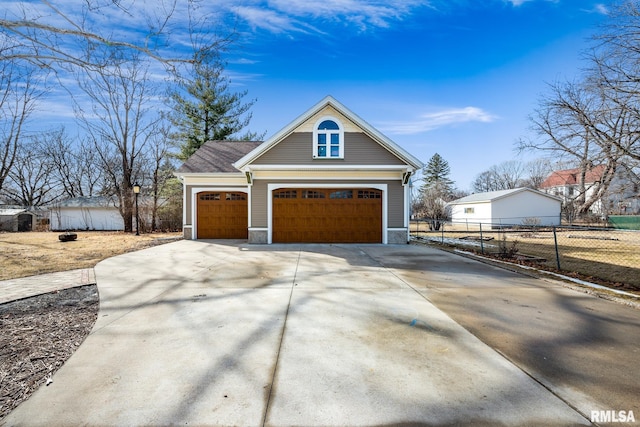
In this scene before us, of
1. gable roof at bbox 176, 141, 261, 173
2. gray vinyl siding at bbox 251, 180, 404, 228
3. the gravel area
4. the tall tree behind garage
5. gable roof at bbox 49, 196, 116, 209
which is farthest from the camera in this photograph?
gable roof at bbox 49, 196, 116, 209

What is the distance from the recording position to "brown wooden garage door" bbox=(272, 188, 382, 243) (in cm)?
1224

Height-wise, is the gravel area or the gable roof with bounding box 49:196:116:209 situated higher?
the gable roof with bounding box 49:196:116:209

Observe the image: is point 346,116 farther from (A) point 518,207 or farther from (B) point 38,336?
(A) point 518,207

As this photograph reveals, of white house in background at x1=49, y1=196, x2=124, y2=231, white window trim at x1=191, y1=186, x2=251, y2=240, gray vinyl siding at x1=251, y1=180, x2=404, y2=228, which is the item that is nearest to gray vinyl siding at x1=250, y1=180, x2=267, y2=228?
gray vinyl siding at x1=251, y1=180, x2=404, y2=228

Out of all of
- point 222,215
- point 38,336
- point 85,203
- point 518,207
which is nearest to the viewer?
point 38,336

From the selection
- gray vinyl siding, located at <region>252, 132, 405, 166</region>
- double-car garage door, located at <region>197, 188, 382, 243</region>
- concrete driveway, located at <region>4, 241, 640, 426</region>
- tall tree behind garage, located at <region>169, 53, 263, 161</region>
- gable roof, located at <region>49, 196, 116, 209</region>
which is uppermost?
tall tree behind garage, located at <region>169, 53, 263, 161</region>

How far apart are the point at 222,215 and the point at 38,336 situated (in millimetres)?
11000

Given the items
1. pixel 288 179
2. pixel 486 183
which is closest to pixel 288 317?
pixel 288 179

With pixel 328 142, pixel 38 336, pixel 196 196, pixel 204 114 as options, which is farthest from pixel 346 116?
pixel 204 114

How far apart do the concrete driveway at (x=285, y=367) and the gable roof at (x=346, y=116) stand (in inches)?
293

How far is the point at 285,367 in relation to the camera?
2.60 meters

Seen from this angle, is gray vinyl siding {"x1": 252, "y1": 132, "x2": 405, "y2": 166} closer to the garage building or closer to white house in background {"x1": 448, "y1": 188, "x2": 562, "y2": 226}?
the garage building

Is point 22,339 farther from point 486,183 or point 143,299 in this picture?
point 486,183

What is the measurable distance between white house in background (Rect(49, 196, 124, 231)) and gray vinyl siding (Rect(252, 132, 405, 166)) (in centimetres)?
2022
